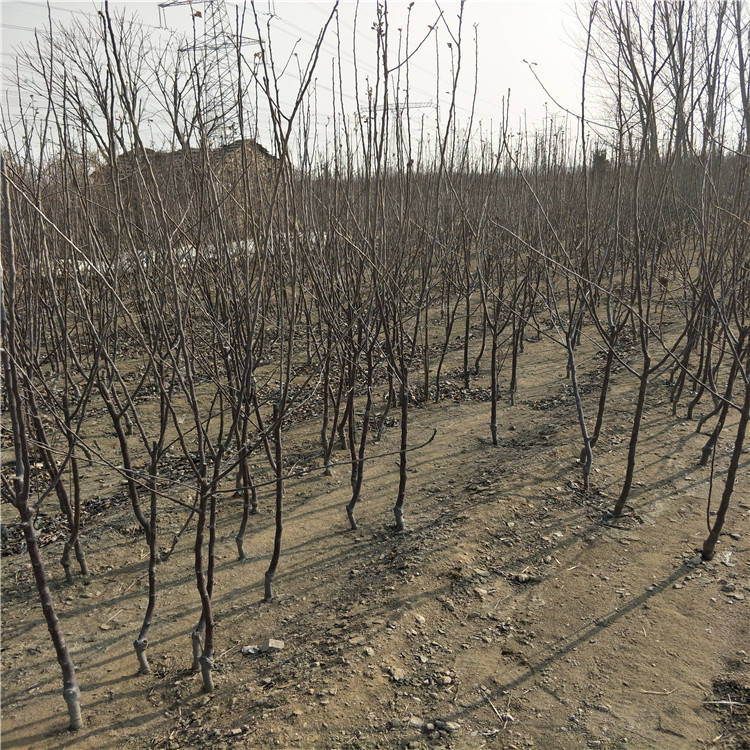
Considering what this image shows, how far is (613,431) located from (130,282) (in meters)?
4.55

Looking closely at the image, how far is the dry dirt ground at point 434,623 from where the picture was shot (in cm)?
177

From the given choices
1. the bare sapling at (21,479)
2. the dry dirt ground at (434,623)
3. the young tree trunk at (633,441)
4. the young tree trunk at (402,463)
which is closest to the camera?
the bare sapling at (21,479)

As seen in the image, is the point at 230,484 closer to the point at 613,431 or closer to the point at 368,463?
the point at 368,463

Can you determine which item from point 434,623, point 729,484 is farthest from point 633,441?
point 434,623

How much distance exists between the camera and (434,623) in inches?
86.4

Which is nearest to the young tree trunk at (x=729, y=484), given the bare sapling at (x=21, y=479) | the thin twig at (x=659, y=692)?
the thin twig at (x=659, y=692)

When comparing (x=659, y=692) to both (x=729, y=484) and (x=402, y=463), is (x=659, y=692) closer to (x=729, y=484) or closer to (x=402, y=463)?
(x=729, y=484)

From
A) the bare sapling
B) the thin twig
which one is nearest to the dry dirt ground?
the thin twig

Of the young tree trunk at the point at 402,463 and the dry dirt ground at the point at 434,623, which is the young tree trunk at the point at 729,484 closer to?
the dry dirt ground at the point at 434,623

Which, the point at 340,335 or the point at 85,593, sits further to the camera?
the point at 85,593

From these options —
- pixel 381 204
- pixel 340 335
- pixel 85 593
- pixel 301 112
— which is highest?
pixel 301 112

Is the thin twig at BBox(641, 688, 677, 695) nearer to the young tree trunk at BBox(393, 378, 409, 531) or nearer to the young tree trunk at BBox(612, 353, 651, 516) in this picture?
the young tree trunk at BBox(612, 353, 651, 516)

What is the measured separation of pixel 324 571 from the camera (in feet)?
8.55

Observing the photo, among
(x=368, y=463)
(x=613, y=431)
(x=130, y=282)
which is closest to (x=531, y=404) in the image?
(x=613, y=431)
